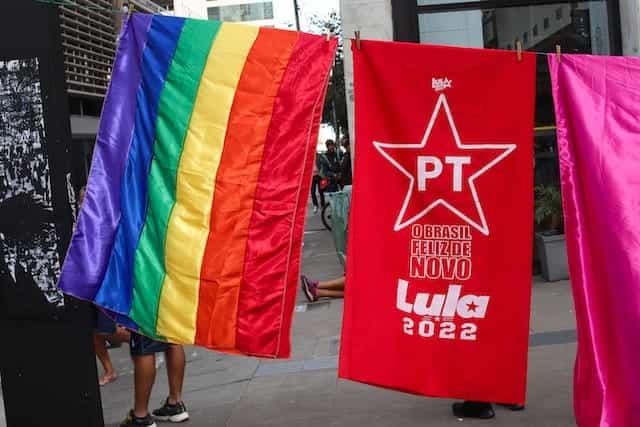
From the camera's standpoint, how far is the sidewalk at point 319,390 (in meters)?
5.81

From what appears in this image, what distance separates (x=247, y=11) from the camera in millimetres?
122125

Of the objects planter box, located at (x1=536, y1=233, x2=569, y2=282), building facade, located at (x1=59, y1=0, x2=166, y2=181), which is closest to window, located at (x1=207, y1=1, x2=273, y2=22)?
building facade, located at (x1=59, y1=0, x2=166, y2=181)

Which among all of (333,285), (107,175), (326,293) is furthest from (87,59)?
(107,175)

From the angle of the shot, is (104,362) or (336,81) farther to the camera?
(336,81)

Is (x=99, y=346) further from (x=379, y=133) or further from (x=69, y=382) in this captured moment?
(x=379, y=133)

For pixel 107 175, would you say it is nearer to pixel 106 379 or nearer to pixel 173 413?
pixel 173 413

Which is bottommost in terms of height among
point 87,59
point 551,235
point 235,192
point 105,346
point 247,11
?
point 105,346

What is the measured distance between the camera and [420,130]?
4.67 m

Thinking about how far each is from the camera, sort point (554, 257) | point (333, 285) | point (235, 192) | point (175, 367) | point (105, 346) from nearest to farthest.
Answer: point (235, 192) → point (175, 367) → point (105, 346) → point (554, 257) → point (333, 285)

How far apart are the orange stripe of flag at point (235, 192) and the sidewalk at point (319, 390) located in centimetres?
165

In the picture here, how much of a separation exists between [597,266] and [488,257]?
0.54 metres

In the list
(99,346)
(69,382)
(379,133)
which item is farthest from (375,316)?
(99,346)

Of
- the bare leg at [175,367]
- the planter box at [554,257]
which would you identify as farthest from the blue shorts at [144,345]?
the planter box at [554,257]

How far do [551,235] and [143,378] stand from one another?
19.8 ft
